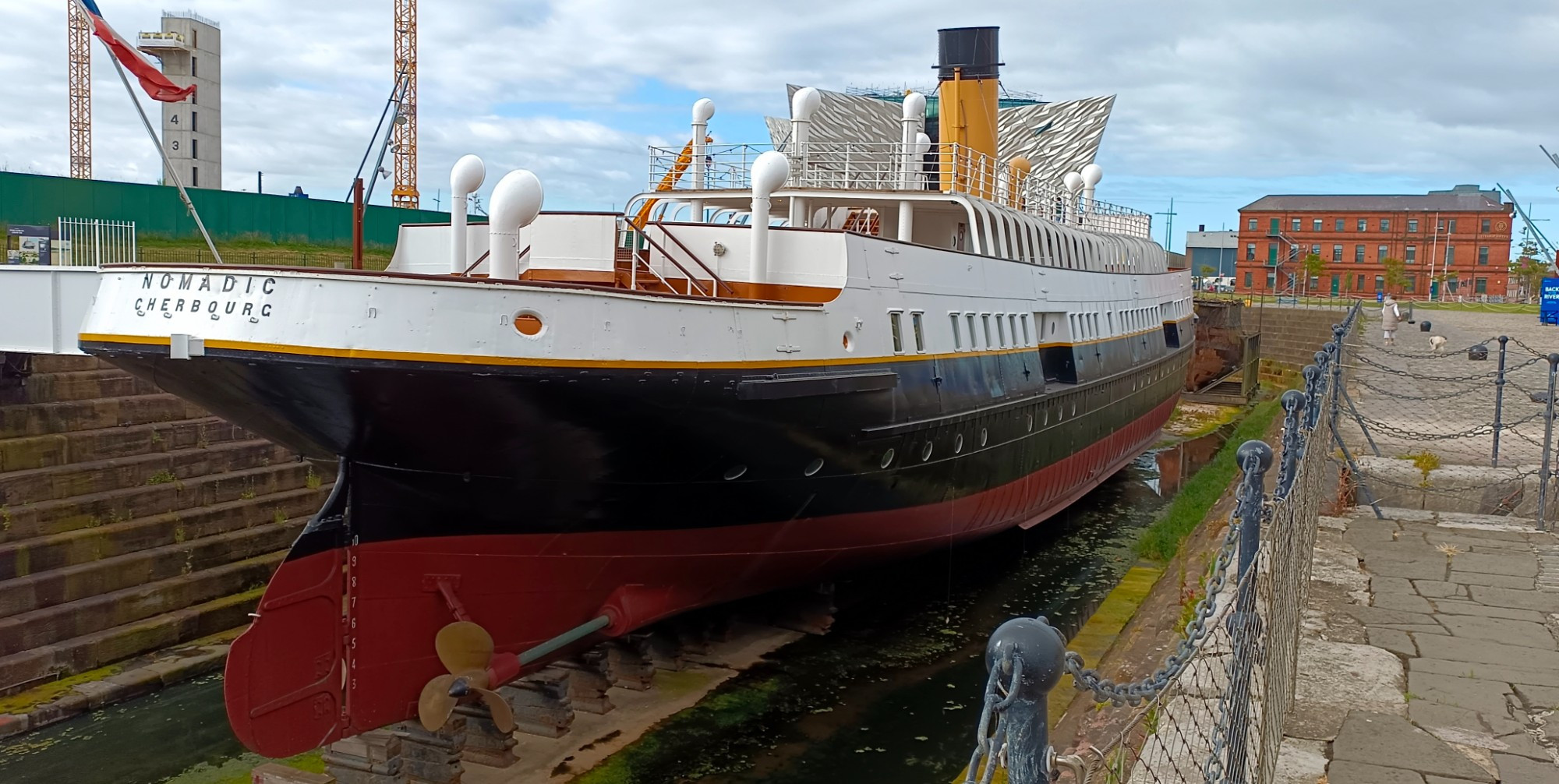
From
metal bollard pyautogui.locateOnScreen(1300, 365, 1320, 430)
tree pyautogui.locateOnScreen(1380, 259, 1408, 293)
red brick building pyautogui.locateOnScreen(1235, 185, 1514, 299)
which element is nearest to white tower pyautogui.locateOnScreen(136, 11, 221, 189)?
metal bollard pyautogui.locateOnScreen(1300, 365, 1320, 430)

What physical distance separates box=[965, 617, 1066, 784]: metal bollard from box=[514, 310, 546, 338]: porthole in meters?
5.94

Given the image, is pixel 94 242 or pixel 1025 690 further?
Answer: pixel 94 242

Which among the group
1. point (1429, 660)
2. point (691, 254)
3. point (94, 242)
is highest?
point (94, 242)

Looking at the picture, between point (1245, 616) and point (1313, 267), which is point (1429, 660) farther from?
point (1313, 267)

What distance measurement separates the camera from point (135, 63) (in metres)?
11.5

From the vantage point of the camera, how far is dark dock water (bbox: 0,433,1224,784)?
9961mm

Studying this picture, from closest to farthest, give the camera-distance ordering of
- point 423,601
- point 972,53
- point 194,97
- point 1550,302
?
point 423,601, point 972,53, point 1550,302, point 194,97

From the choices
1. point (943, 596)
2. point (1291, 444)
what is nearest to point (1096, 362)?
point (943, 596)

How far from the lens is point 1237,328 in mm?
45906

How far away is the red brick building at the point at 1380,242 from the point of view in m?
A: 85.1

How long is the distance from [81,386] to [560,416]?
8.57 meters

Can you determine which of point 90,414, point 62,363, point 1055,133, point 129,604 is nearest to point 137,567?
point 129,604

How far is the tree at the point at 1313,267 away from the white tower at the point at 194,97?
226 feet

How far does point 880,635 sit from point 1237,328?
37.4 meters
